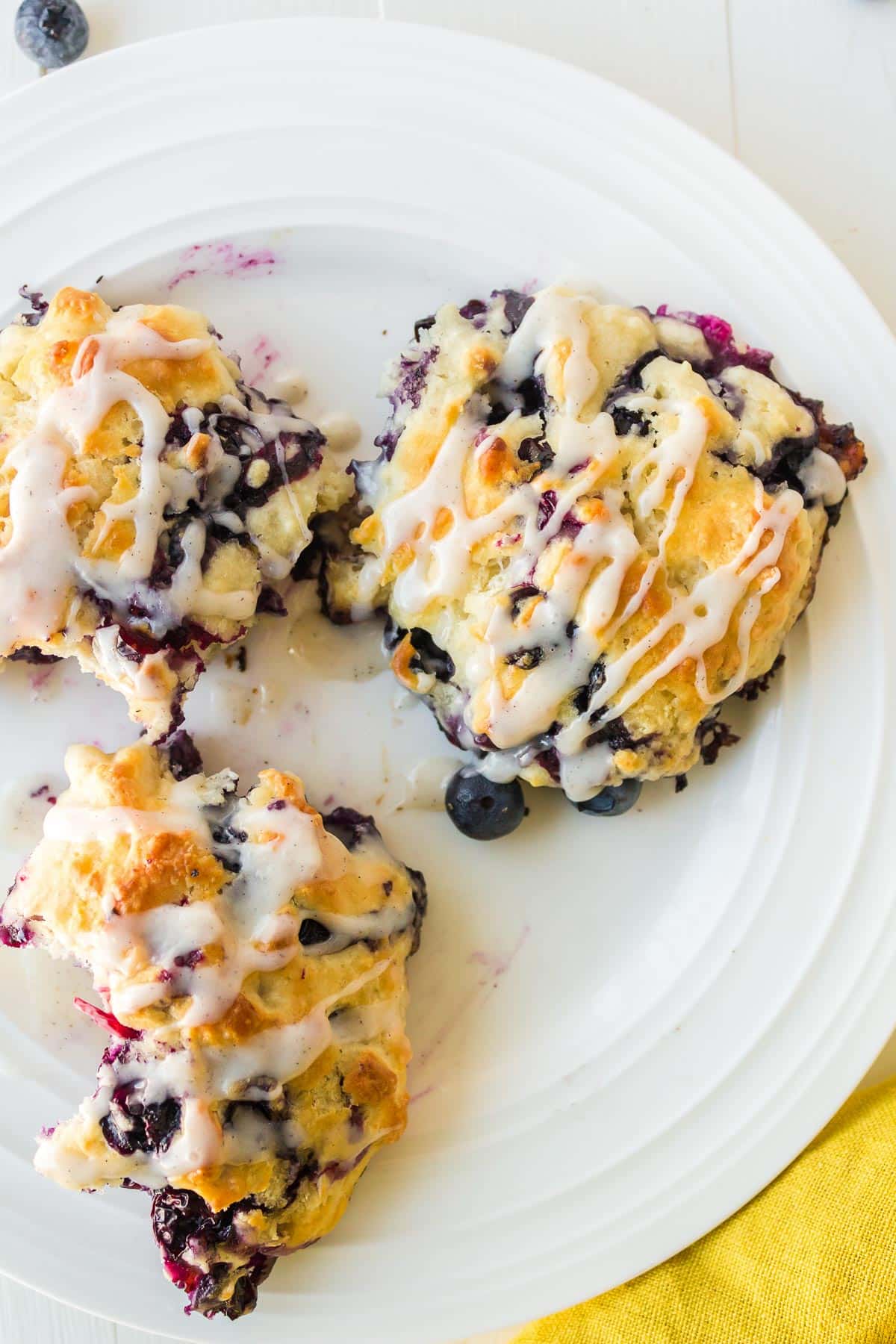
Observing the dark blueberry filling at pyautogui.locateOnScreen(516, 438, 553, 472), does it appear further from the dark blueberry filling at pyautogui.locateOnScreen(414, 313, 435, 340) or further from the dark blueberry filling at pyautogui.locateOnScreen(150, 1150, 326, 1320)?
the dark blueberry filling at pyautogui.locateOnScreen(150, 1150, 326, 1320)

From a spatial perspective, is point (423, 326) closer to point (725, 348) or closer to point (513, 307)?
point (513, 307)

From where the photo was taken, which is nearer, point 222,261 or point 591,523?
point 591,523

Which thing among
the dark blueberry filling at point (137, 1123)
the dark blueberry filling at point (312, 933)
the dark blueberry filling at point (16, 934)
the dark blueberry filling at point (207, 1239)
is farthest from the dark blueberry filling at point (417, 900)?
the dark blueberry filling at point (16, 934)

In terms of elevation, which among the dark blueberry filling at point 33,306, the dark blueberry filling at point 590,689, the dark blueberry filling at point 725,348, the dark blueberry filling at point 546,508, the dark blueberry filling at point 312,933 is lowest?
the dark blueberry filling at point 312,933

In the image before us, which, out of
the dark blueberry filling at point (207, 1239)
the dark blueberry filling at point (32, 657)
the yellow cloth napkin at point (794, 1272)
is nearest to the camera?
the dark blueberry filling at point (207, 1239)

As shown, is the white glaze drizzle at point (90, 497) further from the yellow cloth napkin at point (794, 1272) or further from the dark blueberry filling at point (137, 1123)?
the yellow cloth napkin at point (794, 1272)

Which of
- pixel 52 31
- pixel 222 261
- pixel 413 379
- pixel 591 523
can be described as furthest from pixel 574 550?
pixel 52 31
